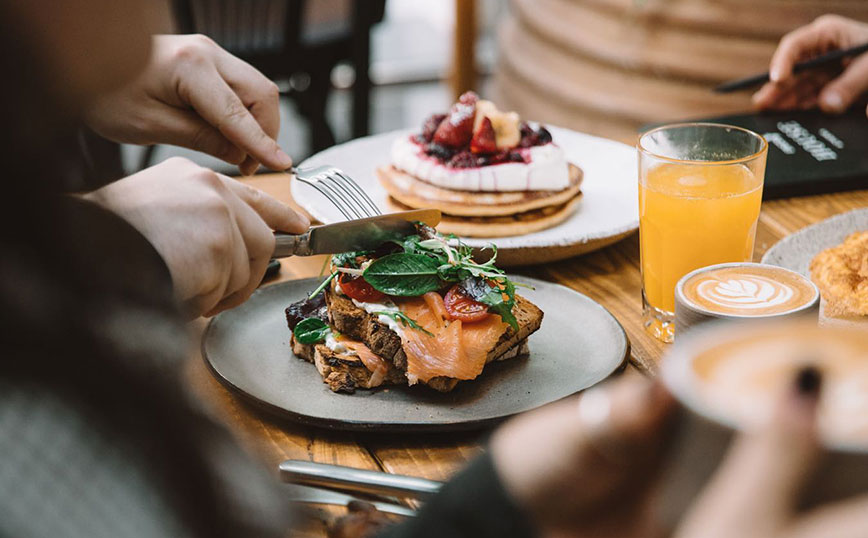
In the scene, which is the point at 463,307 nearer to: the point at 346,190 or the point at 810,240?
the point at 346,190

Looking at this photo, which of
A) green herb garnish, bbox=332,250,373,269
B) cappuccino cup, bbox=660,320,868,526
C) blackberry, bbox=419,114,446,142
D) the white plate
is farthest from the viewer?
blackberry, bbox=419,114,446,142

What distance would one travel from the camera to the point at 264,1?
2.85 meters

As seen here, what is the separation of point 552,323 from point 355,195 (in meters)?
0.38

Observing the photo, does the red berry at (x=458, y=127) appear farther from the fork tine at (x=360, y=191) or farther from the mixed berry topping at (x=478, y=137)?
the fork tine at (x=360, y=191)

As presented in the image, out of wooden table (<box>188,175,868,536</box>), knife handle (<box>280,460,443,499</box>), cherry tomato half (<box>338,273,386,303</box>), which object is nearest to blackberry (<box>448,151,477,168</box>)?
wooden table (<box>188,175,868,536</box>)

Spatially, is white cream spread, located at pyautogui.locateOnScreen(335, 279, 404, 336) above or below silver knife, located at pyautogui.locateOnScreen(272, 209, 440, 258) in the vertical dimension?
below

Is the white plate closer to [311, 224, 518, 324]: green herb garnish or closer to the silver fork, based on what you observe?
the silver fork

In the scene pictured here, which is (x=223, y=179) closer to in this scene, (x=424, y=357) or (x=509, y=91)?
(x=424, y=357)

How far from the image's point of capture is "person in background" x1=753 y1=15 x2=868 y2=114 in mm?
1890

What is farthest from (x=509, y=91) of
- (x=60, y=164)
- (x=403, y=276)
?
(x=60, y=164)

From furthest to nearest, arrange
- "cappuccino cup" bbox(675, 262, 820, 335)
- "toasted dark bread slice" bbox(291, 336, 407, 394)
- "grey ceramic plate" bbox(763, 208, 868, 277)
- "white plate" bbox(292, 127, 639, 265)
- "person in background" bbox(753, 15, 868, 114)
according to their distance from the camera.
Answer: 1. "person in background" bbox(753, 15, 868, 114)
2. "white plate" bbox(292, 127, 639, 265)
3. "grey ceramic plate" bbox(763, 208, 868, 277)
4. "toasted dark bread slice" bbox(291, 336, 407, 394)
5. "cappuccino cup" bbox(675, 262, 820, 335)

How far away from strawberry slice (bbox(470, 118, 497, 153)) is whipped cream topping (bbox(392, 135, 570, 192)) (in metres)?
0.04

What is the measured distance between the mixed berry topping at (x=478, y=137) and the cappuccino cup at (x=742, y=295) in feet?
2.26

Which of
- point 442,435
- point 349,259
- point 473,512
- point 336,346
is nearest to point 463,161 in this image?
point 349,259
